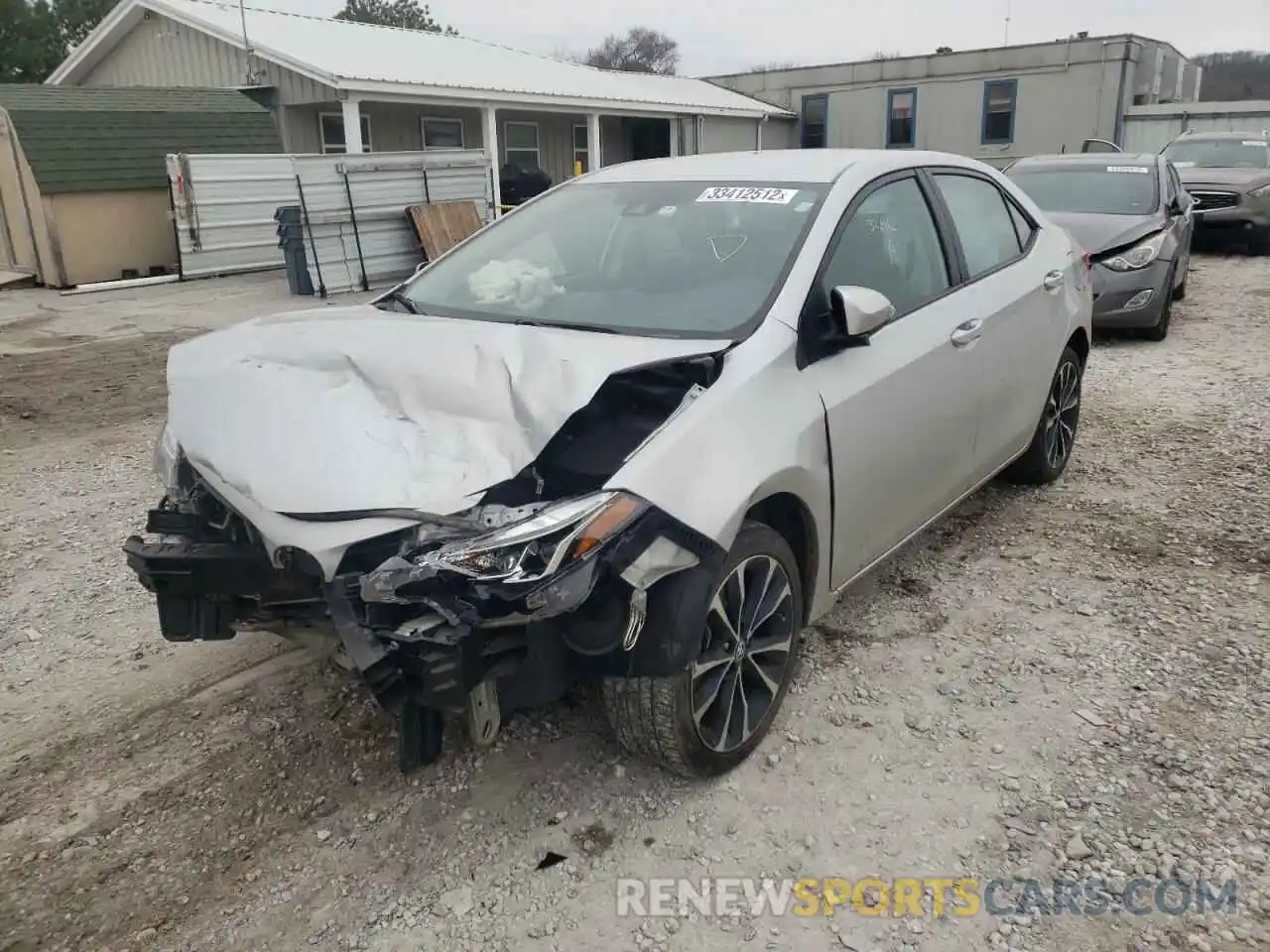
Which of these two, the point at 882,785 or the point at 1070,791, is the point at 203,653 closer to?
the point at 882,785

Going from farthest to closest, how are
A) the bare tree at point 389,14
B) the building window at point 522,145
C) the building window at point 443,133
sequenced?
1. the bare tree at point 389,14
2. the building window at point 522,145
3. the building window at point 443,133

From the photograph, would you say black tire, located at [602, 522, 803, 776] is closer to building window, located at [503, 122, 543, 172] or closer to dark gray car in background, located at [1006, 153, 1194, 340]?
dark gray car in background, located at [1006, 153, 1194, 340]

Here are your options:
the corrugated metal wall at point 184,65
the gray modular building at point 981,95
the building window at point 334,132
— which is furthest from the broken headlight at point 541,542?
the gray modular building at point 981,95

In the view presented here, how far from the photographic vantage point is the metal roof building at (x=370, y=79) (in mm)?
17109

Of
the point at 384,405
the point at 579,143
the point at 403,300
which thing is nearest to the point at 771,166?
the point at 403,300

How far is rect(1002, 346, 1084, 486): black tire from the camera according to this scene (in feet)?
16.7

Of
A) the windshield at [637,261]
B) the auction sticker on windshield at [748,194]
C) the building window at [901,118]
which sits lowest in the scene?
the windshield at [637,261]

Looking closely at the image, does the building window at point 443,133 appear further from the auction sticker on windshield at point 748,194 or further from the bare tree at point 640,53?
the bare tree at point 640,53

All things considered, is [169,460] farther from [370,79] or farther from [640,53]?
[640,53]

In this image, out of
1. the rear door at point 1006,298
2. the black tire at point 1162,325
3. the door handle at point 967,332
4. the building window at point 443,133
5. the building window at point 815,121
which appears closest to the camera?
the door handle at point 967,332

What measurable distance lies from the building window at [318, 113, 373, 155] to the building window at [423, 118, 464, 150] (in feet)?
4.71

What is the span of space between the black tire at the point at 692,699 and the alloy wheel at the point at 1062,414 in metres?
2.65

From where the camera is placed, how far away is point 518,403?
2711mm

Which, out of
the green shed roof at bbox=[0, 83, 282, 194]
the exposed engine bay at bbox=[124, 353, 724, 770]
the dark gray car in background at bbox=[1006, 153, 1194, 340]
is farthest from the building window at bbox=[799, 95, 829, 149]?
the exposed engine bay at bbox=[124, 353, 724, 770]
